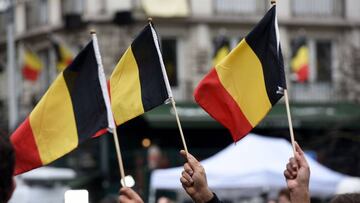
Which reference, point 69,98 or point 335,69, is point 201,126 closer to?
point 335,69

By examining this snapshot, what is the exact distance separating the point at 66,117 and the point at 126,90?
1.32ft

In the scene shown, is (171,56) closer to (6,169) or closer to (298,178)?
(298,178)

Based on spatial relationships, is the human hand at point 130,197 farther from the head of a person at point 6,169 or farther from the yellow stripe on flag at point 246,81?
the yellow stripe on flag at point 246,81

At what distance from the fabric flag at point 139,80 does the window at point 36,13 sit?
90.3ft

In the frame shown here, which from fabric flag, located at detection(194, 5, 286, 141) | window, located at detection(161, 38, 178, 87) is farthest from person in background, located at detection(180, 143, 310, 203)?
window, located at detection(161, 38, 178, 87)

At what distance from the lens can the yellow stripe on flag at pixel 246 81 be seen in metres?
6.54

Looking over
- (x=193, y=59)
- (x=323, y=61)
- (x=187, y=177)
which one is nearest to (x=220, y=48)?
(x=193, y=59)

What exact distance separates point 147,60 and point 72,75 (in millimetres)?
465

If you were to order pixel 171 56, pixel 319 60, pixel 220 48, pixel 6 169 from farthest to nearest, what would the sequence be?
pixel 319 60, pixel 171 56, pixel 220 48, pixel 6 169

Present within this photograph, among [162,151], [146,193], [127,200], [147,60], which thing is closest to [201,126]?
[162,151]

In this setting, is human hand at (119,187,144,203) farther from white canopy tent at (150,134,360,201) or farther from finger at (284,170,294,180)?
white canopy tent at (150,134,360,201)

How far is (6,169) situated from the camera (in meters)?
3.56

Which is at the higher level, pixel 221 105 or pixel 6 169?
pixel 6 169

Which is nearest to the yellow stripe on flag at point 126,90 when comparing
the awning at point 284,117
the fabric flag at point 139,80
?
the fabric flag at point 139,80
